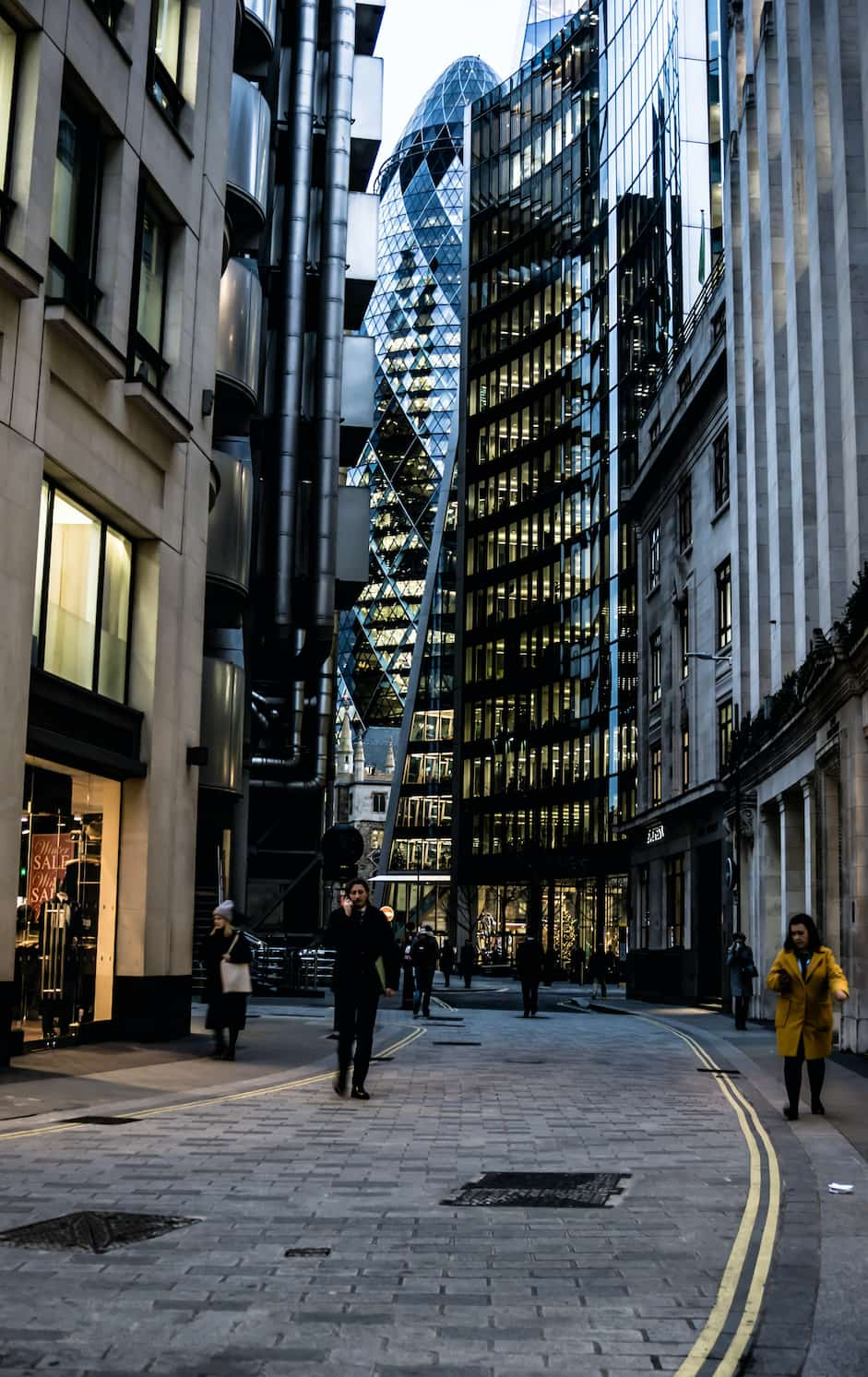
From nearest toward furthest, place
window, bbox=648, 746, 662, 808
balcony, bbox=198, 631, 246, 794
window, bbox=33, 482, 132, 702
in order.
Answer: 1. window, bbox=33, 482, 132, 702
2. balcony, bbox=198, 631, 246, 794
3. window, bbox=648, 746, 662, 808

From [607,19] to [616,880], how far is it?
43.1 meters

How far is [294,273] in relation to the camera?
125 feet

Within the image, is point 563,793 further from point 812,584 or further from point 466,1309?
point 466,1309

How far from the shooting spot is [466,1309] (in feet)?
18.7

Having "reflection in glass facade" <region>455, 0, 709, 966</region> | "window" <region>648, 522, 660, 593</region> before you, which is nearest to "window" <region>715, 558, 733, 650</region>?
"window" <region>648, 522, 660, 593</region>

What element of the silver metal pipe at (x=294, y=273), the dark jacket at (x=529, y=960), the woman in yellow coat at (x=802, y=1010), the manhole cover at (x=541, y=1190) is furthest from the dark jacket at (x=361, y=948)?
the silver metal pipe at (x=294, y=273)

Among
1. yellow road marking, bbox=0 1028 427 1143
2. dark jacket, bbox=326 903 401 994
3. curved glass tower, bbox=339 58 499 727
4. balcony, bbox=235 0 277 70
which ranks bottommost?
yellow road marking, bbox=0 1028 427 1143

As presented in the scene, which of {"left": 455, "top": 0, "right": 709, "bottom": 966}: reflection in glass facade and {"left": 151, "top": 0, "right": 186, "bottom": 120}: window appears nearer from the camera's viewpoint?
{"left": 151, "top": 0, "right": 186, "bottom": 120}: window

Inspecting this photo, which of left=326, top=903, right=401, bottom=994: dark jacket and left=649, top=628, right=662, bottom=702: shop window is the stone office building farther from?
left=649, top=628, right=662, bottom=702: shop window

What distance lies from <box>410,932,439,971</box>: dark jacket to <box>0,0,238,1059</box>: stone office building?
8965mm

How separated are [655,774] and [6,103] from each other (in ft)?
126

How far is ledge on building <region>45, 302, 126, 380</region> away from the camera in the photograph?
1656cm

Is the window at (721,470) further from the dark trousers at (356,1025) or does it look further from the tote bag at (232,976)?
the dark trousers at (356,1025)

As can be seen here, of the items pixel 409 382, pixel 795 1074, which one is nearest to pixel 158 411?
pixel 795 1074
